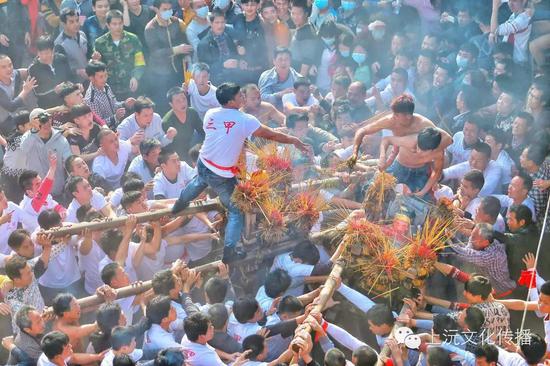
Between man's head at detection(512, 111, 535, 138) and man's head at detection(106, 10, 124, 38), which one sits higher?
man's head at detection(106, 10, 124, 38)

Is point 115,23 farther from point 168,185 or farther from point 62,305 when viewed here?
point 62,305

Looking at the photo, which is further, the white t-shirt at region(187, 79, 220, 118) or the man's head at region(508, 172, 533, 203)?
the white t-shirt at region(187, 79, 220, 118)

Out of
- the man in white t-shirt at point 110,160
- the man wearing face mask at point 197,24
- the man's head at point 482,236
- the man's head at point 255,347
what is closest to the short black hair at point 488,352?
the man's head at point 255,347

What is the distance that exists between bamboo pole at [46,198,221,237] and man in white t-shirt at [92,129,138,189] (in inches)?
64.2

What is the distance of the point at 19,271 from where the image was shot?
25.5 ft

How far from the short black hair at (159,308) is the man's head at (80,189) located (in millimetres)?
1826

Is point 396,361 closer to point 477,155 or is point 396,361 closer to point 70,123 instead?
point 477,155

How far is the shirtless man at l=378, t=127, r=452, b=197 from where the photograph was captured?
9156 millimetres

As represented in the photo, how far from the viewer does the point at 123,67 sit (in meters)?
12.1

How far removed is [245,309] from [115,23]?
5.57 metres

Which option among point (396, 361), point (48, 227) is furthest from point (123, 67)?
point (396, 361)

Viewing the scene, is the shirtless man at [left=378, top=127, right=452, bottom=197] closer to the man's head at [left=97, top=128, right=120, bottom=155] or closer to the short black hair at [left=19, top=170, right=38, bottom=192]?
the man's head at [left=97, top=128, right=120, bottom=155]

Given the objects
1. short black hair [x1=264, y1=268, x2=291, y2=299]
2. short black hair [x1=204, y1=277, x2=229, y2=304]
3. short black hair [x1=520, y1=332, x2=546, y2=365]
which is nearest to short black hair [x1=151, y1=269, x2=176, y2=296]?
short black hair [x1=204, y1=277, x2=229, y2=304]

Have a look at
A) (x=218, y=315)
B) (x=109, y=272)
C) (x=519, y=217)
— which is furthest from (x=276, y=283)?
(x=519, y=217)
